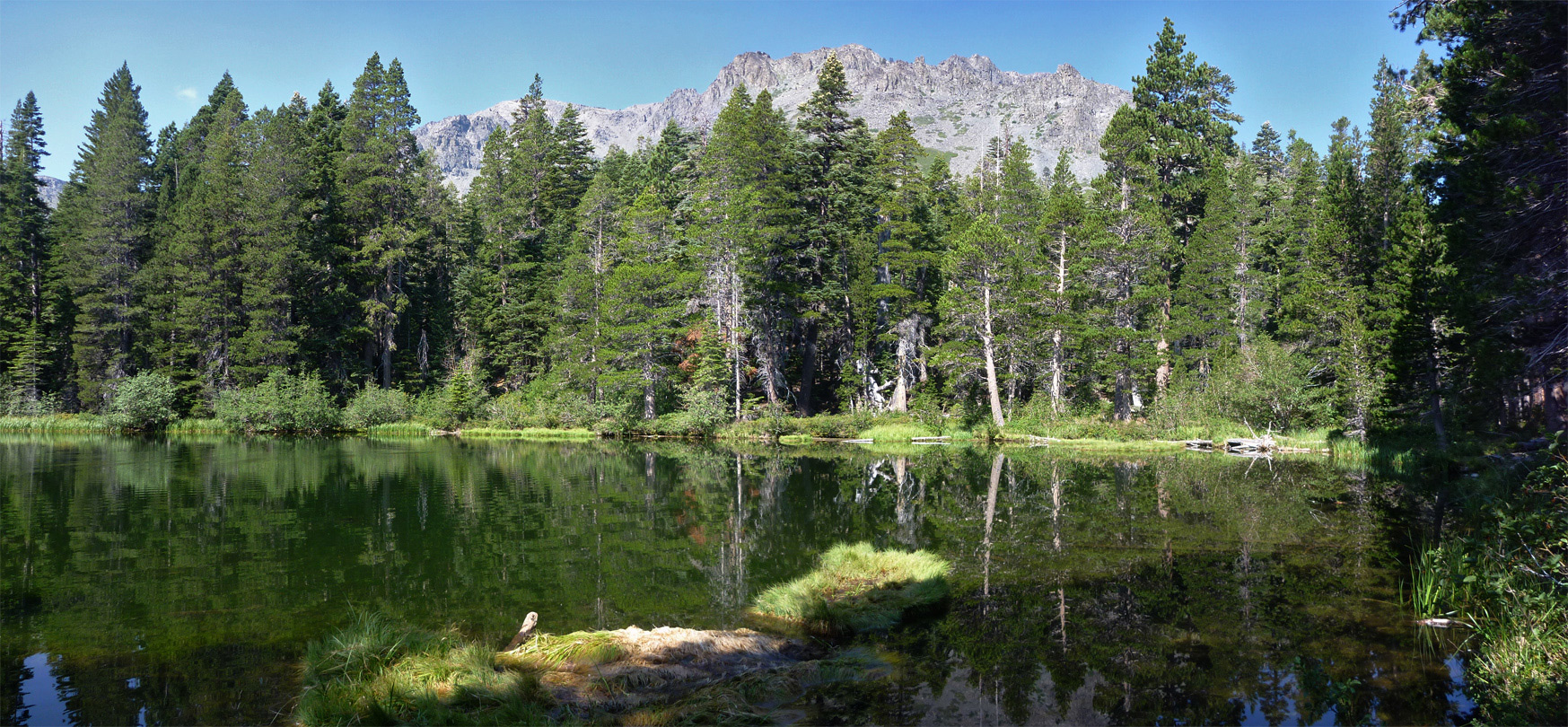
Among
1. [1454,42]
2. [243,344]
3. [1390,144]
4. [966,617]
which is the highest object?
[1390,144]

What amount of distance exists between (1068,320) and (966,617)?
102ft

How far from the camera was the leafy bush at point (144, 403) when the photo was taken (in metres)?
42.1

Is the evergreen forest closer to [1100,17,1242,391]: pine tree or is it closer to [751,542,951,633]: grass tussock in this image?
[1100,17,1242,391]: pine tree

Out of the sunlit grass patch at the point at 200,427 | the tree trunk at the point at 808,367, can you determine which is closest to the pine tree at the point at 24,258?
the sunlit grass patch at the point at 200,427

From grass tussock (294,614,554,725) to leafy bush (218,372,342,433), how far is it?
43.2 meters

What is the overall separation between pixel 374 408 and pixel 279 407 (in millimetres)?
4817

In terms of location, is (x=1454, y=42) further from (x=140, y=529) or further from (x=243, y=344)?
(x=243, y=344)

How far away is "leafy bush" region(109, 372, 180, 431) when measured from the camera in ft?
138

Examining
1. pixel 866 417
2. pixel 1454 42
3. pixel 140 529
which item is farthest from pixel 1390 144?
pixel 140 529

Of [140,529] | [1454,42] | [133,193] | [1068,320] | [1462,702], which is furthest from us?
[133,193]

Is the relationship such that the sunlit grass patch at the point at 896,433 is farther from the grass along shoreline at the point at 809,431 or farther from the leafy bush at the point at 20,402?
the leafy bush at the point at 20,402

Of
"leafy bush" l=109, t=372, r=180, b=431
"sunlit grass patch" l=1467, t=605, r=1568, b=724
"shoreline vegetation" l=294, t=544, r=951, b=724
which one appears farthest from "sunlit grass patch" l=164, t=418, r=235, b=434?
"sunlit grass patch" l=1467, t=605, r=1568, b=724

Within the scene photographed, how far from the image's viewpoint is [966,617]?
30.4ft

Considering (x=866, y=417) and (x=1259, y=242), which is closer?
(x=866, y=417)
